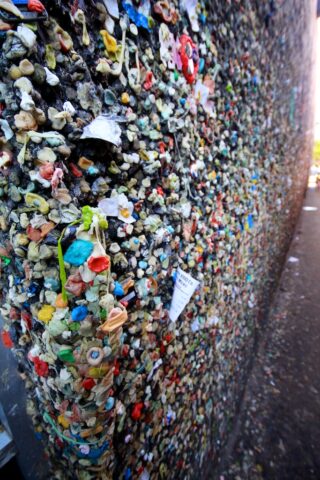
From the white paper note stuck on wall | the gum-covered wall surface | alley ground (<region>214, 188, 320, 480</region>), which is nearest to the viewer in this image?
the gum-covered wall surface

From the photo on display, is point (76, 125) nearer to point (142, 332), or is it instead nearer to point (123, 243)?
point (123, 243)

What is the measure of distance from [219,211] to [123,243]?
0.63m

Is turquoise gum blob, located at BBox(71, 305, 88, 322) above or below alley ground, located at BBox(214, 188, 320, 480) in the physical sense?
above

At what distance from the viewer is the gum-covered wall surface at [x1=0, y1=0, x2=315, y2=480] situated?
1.51 feet

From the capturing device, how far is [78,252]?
1.54 feet

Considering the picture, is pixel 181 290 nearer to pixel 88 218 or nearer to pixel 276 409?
pixel 88 218

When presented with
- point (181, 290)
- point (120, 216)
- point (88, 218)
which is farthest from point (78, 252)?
point (181, 290)

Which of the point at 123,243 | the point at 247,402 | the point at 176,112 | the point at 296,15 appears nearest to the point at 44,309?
the point at 123,243

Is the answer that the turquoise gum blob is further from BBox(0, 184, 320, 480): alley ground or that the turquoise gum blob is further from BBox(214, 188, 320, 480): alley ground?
BBox(214, 188, 320, 480): alley ground

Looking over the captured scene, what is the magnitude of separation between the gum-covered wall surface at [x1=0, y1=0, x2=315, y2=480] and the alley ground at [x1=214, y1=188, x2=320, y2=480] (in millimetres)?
698

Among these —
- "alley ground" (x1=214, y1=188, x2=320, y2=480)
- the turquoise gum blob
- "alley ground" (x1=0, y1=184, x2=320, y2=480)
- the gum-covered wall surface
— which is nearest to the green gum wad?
the gum-covered wall surface

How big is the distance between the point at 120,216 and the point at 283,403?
2155 mm

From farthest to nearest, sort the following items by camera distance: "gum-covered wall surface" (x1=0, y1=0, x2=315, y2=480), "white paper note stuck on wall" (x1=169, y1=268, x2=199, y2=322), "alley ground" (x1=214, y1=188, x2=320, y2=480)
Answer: "alley ground" (x1=214, y1=188, x2=320, y2=480), "white paper note stuck on wall" (x1=169, y1=268, x2=199, y2=322), "gum-covered wall surface" (x1=0, y1=0, x2=315, y2=480)

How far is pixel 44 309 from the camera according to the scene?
0.51 meters
